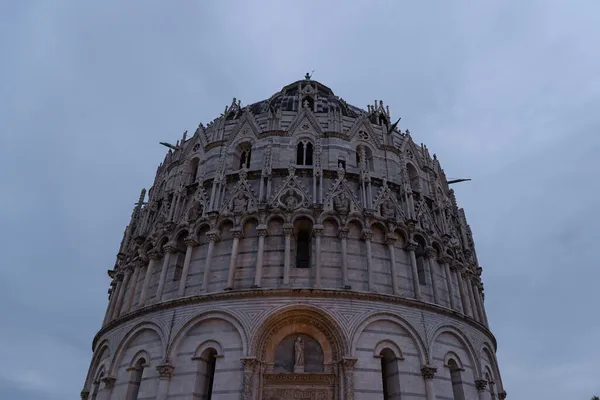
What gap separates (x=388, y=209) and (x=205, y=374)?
1046 centimetres

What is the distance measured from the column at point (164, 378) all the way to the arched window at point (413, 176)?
1483 centimetres

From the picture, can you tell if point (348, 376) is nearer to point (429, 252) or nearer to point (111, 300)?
point (429, 252)

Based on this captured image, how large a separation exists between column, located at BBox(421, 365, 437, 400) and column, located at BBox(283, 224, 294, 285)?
6062 millimetres

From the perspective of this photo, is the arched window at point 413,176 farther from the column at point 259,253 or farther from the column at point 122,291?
the column at point 122,291

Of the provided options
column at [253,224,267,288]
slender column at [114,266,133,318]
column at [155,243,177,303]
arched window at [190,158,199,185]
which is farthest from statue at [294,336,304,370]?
arched window at [190,158,199,185]

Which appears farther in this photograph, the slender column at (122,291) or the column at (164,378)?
the slender column at (122,291)

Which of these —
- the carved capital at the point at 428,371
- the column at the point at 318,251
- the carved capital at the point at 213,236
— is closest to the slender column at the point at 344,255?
the column at the point at 318,251

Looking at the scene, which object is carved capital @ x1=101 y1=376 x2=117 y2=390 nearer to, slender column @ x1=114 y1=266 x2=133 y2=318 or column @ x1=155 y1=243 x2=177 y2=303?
slender column @ x1=114 y1=266 x2=133 y2=318

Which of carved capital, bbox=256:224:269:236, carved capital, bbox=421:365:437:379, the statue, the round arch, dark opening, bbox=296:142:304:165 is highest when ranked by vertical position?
dark opening, bbox=296:142:304:165

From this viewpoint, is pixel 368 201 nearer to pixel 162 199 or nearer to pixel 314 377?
pixel 314 377

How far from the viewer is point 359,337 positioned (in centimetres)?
1670

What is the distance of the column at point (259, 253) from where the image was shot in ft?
58.1

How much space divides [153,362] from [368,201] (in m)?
11.3

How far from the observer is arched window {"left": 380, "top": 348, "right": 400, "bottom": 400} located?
16.4 m
